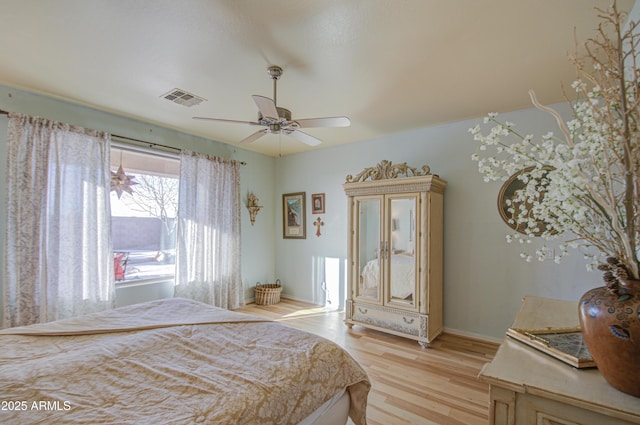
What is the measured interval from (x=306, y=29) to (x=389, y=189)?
194 cm

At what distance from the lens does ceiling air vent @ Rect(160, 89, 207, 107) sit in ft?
8.82

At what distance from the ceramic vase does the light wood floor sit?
1.45m

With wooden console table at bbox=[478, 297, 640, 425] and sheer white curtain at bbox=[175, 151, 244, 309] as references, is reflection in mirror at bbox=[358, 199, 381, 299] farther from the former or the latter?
wooden console table at bbox=[478, 297, 640, 425]

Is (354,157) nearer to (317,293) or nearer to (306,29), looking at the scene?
(317,293)

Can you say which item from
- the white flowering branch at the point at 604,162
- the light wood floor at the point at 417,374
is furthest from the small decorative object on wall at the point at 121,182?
the white flowering branch at the point at 604,162

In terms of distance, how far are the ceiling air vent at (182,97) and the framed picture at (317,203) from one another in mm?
2291

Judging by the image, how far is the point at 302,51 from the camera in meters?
2.04

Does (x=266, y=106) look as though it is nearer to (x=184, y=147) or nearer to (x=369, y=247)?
(x=369, y=247)

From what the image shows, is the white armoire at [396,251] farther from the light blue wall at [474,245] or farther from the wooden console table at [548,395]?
the wooden console table at [548,395]

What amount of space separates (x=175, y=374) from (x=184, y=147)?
3.31m

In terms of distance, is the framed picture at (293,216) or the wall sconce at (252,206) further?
the framed picture at (293,216)

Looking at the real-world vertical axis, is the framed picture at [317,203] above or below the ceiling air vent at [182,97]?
below

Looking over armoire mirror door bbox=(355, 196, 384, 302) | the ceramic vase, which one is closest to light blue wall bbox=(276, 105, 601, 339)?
armoire mirror door bbox=(355, 196, 384, 302)

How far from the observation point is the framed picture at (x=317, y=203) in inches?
181
